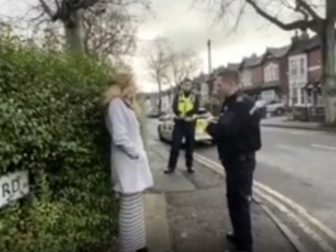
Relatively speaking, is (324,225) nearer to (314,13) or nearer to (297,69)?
(314,13)

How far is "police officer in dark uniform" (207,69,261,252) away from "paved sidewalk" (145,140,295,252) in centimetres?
49

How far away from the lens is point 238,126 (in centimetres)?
576

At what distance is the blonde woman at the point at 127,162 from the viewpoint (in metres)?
5.50

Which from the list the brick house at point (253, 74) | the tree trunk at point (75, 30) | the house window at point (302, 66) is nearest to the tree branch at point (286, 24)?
the tree trunk at point (75, 30)

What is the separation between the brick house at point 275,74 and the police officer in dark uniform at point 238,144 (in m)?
70.0

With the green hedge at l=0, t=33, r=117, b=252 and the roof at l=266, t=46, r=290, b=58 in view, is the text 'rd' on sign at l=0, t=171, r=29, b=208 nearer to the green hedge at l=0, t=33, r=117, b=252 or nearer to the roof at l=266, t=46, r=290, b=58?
the green hedge at l=0, t=33, r=117, b=252

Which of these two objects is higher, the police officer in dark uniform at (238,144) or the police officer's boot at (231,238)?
the police officer in dark uniform at (238,144)

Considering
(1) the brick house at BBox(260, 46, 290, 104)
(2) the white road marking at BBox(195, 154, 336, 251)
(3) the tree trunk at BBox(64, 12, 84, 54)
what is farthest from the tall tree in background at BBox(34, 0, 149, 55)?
(1) the brick house at BBox(260, 46, 290, 104)

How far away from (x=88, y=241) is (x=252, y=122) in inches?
72.5

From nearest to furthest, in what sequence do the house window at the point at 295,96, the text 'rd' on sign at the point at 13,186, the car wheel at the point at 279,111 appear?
the text 'rd' on sign at the point at 13,186 < the car wheel at the point at 279,111 < the house window at the point at 295,96

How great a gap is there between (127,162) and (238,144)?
3.49 feet

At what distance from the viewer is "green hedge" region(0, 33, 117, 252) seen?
14.6ft

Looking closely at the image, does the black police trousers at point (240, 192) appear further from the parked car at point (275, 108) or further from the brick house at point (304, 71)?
the parked car at point (275, 108)

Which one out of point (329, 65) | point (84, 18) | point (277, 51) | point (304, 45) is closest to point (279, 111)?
point (304, 45)
